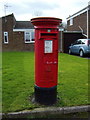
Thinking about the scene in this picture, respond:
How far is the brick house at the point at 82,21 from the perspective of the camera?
79.4ft

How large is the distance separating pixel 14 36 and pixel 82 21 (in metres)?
9.33

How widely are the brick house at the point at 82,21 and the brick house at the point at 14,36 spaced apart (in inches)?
256

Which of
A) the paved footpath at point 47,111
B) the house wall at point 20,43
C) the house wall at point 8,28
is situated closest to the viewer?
the paved footpath at point 47,111

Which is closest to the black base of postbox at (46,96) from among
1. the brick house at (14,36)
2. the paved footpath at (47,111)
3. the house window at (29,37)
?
the paved footpath at (47,111)

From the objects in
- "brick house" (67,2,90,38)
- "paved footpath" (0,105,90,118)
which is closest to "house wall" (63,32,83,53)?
"brick house" (67,2,90,38)

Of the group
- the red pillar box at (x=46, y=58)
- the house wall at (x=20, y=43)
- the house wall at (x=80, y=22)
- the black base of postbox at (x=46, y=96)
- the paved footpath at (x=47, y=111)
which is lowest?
the paved footpath at (x=47, y=111)

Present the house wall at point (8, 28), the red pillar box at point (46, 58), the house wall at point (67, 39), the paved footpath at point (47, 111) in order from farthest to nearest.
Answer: the house wall at point (8, 28) → the house wall at point (67, 39) → the red pillar box at point (46, 58) → the paved footpath at point (47, 111)

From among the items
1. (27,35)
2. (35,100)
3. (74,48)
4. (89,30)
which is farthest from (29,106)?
(27,35)

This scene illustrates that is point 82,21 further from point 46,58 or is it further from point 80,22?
point 46,58

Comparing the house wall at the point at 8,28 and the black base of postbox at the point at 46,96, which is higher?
the house wall at the point at 8,28

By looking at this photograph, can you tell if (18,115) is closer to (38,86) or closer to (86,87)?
(38,86)

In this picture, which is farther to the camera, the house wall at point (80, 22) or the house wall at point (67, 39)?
the house wall at point (80, 22)

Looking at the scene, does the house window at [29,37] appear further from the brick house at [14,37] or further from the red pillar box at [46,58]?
the red pillar box at [46,58]

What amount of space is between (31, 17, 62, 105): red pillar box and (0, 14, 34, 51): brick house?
74.0 ft
